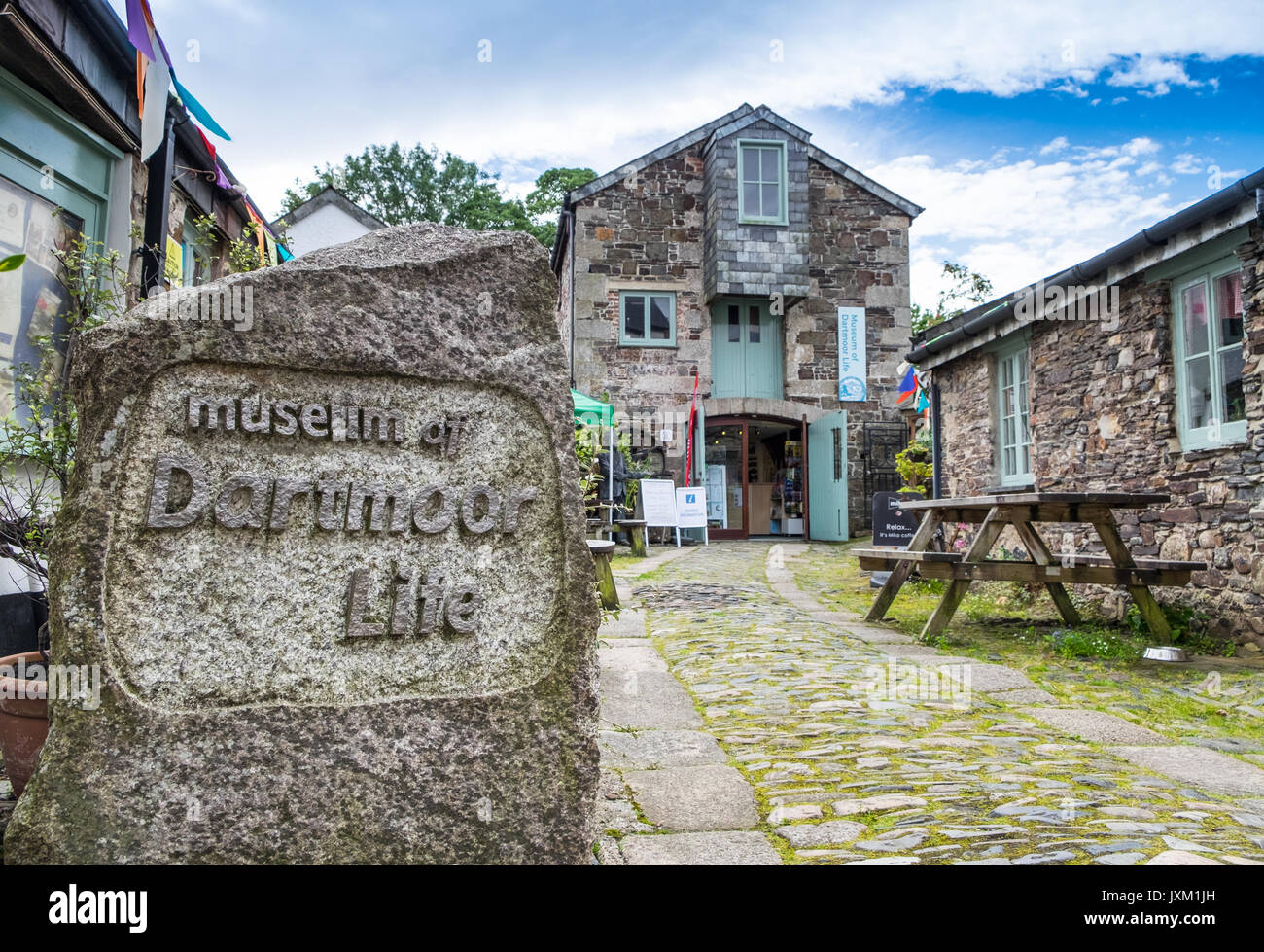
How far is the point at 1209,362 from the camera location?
557 centimetres

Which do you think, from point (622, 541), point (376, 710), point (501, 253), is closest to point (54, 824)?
point (376, 710)

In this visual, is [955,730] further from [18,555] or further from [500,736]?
→ [18,555]

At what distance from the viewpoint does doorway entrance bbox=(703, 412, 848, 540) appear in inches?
571

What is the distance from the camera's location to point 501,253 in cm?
221

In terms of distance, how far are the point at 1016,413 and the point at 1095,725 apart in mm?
5171

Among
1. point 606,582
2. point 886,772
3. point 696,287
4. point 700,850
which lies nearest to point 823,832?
point 700,850

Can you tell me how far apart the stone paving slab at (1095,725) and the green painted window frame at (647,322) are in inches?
446

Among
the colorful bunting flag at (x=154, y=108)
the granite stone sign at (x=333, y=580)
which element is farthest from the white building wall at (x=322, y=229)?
the granite stone sign at (x=333, y=580)

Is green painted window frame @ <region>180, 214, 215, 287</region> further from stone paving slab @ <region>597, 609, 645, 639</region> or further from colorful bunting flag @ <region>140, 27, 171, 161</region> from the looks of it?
stone paving slab @ <region>597, 609, 645, 639</region>

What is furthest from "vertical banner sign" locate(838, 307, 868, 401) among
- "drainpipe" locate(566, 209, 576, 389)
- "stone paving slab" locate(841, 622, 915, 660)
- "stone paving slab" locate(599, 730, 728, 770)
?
"stone paving slab" locate(599, 730, 728, 770)

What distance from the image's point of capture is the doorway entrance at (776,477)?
571 inches

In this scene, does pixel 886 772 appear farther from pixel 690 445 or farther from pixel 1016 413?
pixel 690 445

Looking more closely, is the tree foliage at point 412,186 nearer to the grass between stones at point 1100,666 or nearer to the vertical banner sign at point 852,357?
the vertical banner sign at point 852,357

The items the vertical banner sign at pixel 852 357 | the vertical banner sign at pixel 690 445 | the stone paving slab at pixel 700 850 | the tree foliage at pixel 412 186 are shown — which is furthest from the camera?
the tree foliage at pixel 412 186
